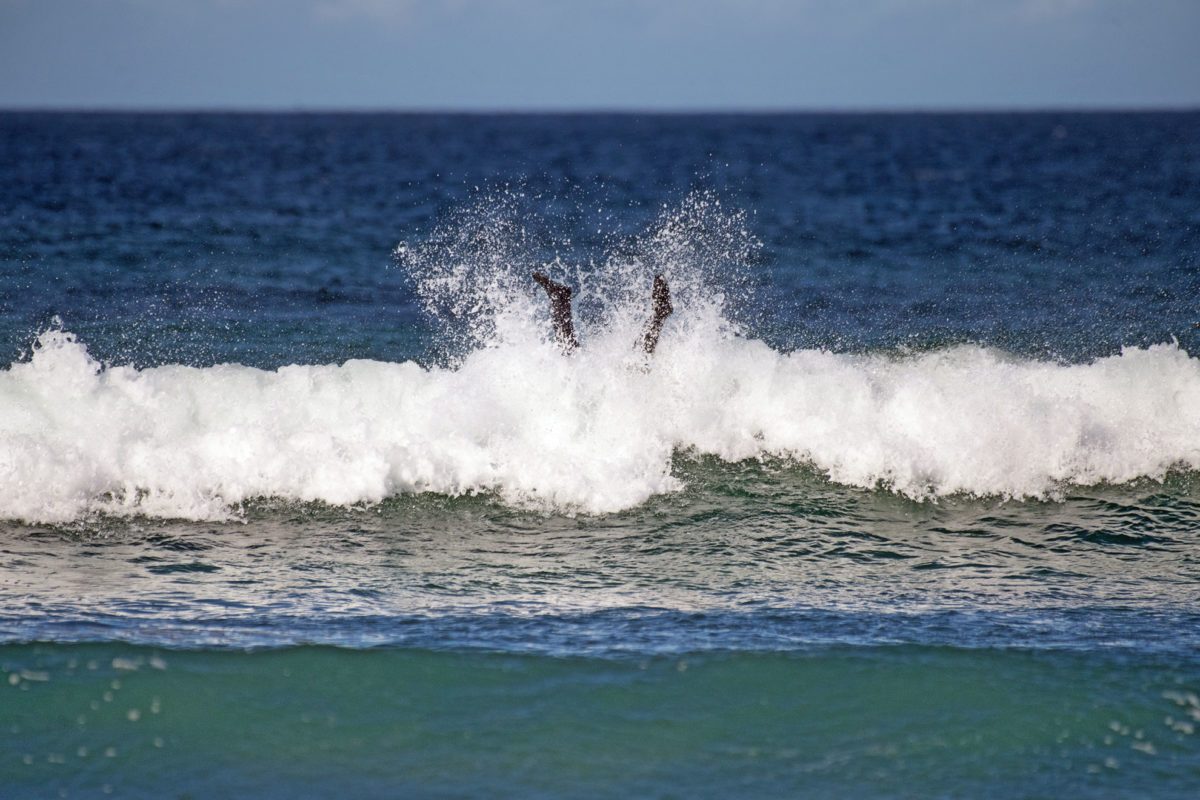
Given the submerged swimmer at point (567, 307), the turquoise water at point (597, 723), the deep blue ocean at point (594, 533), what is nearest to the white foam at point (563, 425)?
the deep blue ocean at point (594, 533)

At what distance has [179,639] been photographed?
7582 millimetres

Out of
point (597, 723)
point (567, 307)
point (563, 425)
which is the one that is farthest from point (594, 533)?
point (597, 723)

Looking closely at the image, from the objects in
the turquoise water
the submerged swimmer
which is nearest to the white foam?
the submerged swimmer

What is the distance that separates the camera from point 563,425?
1125 cm

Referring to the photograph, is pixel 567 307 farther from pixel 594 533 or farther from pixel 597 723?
pixel 597 723

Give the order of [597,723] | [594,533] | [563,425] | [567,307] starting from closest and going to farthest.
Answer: [597,723] < [594,533] < [567,307] < [563,425]

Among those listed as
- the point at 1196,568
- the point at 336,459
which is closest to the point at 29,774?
the point at 336,459

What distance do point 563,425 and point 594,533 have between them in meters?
1.65

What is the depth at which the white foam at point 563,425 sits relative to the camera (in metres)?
10.6

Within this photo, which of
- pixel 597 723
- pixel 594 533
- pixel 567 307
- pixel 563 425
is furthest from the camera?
pixel 563 425

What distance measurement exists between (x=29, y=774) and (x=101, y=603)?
1.90 metres

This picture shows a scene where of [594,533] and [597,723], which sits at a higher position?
[594,533]

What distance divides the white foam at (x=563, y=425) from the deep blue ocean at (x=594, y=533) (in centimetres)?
4

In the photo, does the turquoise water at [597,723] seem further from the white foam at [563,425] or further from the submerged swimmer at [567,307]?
the submerged swimmer at [567,307]
